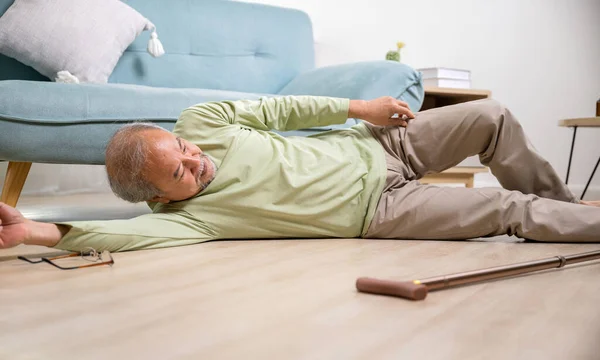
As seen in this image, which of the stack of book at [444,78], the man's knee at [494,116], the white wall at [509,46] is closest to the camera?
the man's knee at [494,116]

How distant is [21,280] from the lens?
1.20m

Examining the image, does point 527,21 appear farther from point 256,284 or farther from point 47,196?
point 256,284

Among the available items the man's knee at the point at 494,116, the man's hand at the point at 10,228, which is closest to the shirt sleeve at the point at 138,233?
the man's hand at the point at 10,228

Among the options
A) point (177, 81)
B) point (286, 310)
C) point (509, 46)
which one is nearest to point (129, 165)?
point (286, 310)

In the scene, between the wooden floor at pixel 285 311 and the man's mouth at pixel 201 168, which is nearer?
the wooden floor at pixel 285 311

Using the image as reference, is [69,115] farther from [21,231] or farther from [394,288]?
[394,288]

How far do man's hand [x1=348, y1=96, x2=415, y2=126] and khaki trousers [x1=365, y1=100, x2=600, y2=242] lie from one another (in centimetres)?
3

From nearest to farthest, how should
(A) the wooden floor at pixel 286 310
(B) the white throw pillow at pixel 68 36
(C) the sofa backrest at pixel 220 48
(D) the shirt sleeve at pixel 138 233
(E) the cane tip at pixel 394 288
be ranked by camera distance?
(A) the wooden floor at pixel 286 310 < (E) the cane tip at pixel 394 288 < (D) the shirt sleeve at pixel 138 233 < (B) the white throw pillow at pixel 68 36 < (C) the sofa backrest at pixel 220 48

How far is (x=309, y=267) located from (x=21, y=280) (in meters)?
0.53

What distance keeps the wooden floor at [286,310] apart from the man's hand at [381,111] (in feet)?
1.49

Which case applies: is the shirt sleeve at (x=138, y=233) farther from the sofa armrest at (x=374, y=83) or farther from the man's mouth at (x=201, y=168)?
the sofa armrest at (x=374, y=83)

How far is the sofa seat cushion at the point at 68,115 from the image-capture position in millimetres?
1797

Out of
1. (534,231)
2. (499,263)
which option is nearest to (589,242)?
(534,231)

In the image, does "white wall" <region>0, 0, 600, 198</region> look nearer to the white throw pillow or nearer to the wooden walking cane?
the white throw pillow
